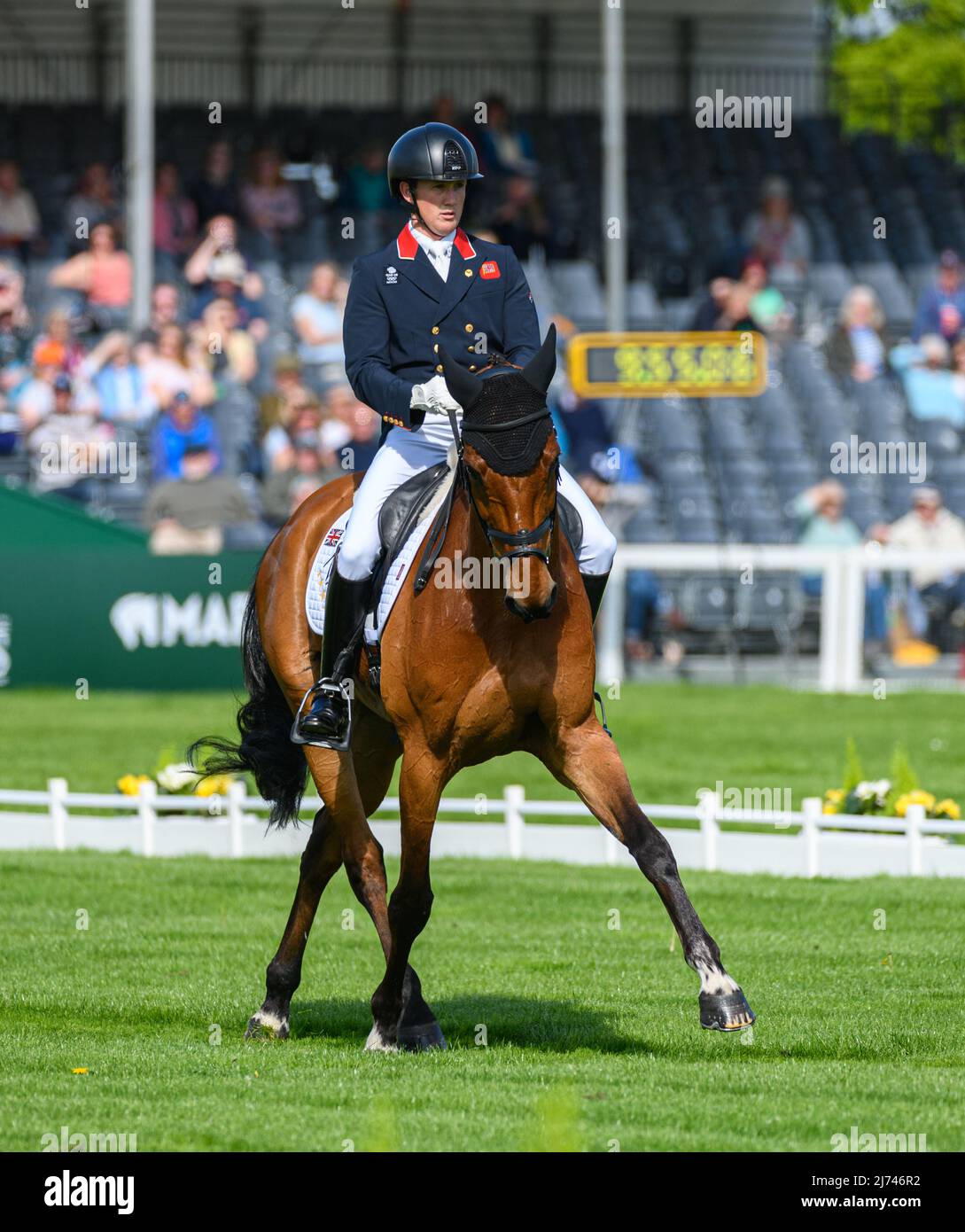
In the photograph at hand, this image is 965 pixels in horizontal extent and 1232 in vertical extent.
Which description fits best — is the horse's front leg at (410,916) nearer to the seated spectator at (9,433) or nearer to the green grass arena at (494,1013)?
the green grass arena at (494,1013)

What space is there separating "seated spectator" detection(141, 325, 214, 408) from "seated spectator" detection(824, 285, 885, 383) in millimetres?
8597

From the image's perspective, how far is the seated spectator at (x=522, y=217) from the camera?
27922 mm

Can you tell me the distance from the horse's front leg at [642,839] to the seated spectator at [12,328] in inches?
674

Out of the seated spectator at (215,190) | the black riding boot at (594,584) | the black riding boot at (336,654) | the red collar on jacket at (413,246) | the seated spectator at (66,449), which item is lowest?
the black riding boot at (336,654)

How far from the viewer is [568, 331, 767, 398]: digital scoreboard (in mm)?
23453

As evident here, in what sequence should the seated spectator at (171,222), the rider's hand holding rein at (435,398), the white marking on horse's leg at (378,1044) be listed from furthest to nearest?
the seated spectator at (171,222) < the white marking on horse's leg at (378,1044) < the rider's hand holding rein at (435,398)

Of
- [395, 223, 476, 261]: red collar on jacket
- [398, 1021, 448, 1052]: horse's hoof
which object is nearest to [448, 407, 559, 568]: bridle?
[395, 223, 476, 261]: red collar on jacket

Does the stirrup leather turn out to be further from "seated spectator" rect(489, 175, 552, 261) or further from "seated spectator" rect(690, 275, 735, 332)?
"seated spectator" rect(489, 175, 552, 261)

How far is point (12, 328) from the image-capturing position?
24.0 m

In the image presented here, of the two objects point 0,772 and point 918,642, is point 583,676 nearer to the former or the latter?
point 0,772

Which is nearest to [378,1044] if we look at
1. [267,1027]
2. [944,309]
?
[267,1027]

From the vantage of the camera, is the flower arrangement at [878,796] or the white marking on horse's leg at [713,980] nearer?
the white marking on horse's leg at [713,980]

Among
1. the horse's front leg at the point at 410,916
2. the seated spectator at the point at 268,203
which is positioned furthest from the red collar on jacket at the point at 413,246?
the seated spectator at the point at 268,203
